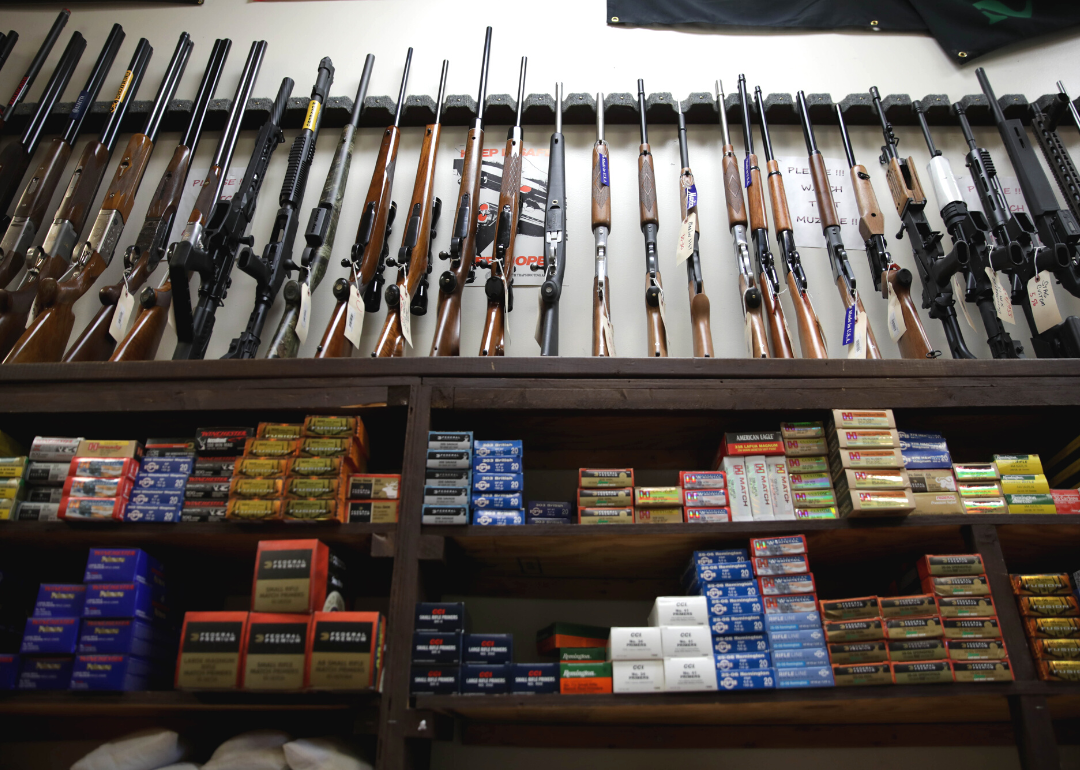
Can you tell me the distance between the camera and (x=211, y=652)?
167 cm

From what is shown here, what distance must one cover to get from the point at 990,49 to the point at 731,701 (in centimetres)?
332

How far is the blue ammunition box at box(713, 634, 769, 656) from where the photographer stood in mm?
1714

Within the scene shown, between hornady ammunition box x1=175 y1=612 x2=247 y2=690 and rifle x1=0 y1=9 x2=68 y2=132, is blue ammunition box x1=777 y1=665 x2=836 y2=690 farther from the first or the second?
rifle x1=0 y1=9 x2=68 y2=132

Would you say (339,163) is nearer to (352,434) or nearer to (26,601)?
(352,434)

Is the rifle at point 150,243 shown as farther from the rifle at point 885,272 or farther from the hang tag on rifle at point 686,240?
the rifle at point 885,272

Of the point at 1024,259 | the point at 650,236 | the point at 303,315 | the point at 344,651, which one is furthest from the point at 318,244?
the point at 1024,259

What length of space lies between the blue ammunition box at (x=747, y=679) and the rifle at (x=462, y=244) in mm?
1237

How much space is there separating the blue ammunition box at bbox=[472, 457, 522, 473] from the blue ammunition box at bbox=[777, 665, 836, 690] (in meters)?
0.82

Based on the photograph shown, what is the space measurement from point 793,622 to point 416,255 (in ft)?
5.72

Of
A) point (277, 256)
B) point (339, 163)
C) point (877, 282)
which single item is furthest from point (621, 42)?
point (277, 256)

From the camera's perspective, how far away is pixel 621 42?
3.46m

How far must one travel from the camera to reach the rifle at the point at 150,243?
2.34m

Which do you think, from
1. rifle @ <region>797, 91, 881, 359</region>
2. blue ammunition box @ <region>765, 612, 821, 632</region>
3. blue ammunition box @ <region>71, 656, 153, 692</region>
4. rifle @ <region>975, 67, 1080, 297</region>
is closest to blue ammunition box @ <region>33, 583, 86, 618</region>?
blue ammunition box @ <region>71, 656, 153, 692</region>

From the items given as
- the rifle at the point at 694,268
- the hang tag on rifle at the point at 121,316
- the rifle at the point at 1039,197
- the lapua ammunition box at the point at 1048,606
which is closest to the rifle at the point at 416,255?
the hang tag on rifle at the point at 121,316
